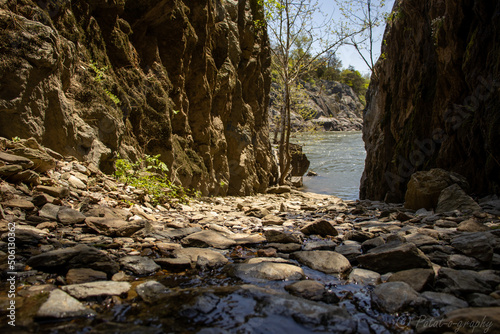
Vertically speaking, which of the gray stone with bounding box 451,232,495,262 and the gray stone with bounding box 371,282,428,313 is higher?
the gray stone with bounding box 451,232,495,262

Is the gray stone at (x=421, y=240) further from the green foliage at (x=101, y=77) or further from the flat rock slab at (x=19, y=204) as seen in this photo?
the green foliage at (x=101, y=77)

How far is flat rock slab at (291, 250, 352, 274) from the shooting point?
8.91 feet

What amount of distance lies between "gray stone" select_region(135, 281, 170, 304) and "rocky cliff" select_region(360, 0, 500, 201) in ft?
20.8

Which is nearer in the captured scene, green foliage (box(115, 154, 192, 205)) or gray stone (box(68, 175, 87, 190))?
gray stone (box(68, 175, 87, 190))

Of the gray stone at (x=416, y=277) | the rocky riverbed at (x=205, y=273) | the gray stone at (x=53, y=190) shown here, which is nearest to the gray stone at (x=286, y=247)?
the rocky riverbed at (x=205, y=273)

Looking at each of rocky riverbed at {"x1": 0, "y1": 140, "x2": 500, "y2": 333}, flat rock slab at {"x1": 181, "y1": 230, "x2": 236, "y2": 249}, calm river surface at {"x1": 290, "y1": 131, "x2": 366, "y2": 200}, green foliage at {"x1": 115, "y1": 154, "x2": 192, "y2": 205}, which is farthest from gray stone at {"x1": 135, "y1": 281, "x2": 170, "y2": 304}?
calm river surface at {"x1": 290, "y1": 131, "x2": 366, "y2": 200}

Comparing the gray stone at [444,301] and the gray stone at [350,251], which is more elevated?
the gray stone at [444,301]

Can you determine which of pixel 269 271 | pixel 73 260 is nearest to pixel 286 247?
pixel 269 271

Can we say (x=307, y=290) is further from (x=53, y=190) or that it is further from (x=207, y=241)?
(x=53, y=190)

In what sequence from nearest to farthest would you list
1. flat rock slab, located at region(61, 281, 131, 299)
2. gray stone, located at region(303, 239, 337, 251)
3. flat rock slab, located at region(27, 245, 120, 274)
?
1. flat rock slab, located at region(61, 281, 131, 299)
2. flat rock slab, located at region(27, 245, 120, 274)
3. gray stone, located at region(303, 239, 337, 251)

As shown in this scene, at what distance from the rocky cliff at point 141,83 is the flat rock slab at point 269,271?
3.37m

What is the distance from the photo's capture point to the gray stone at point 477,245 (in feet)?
8.47

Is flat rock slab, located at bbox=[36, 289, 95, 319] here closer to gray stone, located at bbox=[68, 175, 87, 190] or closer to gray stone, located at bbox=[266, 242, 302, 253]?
gray stone, located at bbox=[266, 242, 302, 253]

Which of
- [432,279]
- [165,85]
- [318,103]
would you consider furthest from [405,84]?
[318,103]
